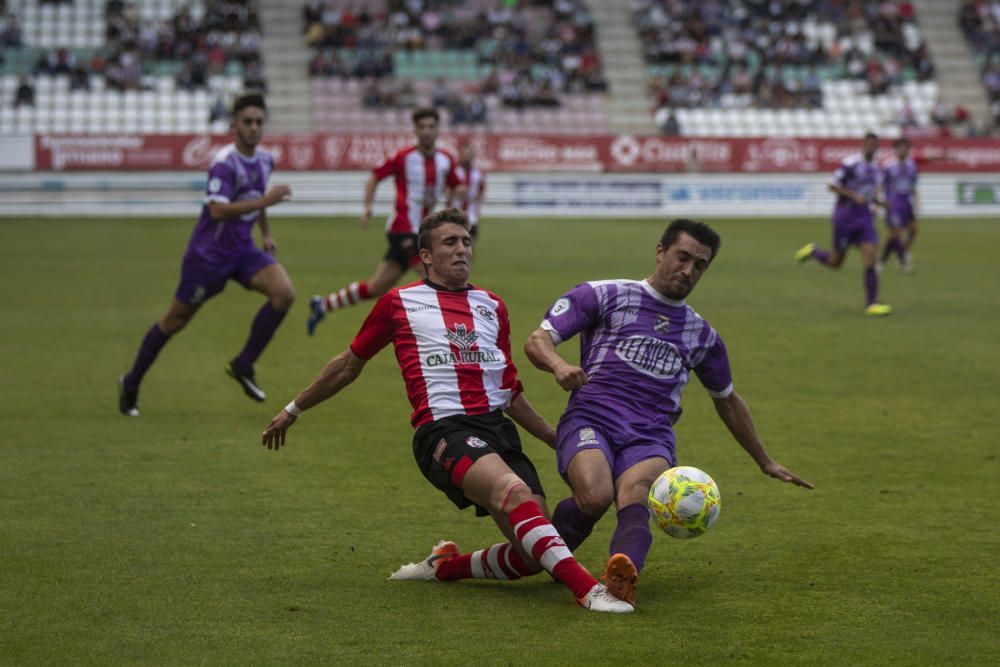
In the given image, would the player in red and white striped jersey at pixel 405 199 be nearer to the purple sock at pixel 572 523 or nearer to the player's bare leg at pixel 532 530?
the purple sock at pixel 572 523

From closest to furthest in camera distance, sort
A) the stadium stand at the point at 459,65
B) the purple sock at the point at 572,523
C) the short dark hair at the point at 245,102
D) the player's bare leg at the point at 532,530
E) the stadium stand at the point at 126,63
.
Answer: the player's bare leg at the point at 532,530 → the purple sock at the point at 572,523 → the short dark hair at the point at 245,102 → the stadium stand at the point at 126,63 → the stadium stand at the point at 459,65

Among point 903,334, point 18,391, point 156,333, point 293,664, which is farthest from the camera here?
point 903,334

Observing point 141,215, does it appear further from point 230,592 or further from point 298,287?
point 230,592

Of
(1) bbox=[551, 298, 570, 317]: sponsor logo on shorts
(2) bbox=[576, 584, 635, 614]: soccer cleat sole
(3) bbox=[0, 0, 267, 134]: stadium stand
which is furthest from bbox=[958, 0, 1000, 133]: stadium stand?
(2) bbox=[576, 584, 635, 614]: soccer cleat sole

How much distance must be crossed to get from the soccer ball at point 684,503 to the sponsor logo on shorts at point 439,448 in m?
0.89

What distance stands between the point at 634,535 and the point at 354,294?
969cm

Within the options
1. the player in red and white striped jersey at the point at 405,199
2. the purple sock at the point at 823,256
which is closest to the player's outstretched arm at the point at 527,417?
the player in red and white striped jersey at the point at 405,199

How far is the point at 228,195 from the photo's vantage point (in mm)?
10375

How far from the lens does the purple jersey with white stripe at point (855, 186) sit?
1783 centimetres

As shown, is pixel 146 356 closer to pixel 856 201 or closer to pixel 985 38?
pixel 856 201

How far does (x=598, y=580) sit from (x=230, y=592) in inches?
61.5

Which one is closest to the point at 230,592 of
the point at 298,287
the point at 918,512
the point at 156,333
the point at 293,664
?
the point at 293,664

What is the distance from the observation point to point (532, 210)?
110ft

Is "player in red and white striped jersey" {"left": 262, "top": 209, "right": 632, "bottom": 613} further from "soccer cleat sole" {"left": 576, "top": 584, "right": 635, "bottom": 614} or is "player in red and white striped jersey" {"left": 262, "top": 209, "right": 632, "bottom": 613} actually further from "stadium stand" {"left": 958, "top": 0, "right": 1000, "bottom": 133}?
"stadium stand" {"left": 958, "top": 0, "right": 1000, "bottom": 133}
